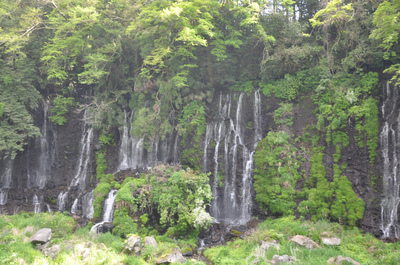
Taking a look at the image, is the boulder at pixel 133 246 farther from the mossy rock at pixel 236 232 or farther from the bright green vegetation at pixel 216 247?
the mossy rock at pixel 236 232

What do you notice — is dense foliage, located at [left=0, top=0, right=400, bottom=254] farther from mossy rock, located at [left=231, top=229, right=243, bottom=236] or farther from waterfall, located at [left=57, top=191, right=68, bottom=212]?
waterfall, located at [left=57, top=191, right=68, bottom=212]

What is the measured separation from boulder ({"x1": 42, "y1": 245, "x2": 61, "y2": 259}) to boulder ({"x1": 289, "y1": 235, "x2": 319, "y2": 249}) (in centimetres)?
848

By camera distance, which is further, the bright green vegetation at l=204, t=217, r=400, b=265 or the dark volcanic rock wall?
the dark volcanic rock wall

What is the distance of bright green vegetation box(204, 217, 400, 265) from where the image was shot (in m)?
8.87

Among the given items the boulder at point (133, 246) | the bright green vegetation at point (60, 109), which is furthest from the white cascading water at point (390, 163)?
the bright green vegetation at point (60, 109)

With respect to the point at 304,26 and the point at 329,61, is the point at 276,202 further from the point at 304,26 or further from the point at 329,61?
the point at 304,26

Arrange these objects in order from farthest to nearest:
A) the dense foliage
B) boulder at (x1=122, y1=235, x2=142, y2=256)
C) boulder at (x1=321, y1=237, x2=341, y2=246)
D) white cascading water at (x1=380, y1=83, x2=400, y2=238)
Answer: the dense foliage < white cascading water at (x1=380, y1=83, x2=400, y2=238) < boulder at (x1=122, y1=235, x2=142, y2=256) < boulder at (x1=321, y1=237, x2=341, y2=246)

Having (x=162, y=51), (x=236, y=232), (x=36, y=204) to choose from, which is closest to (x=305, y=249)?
(x=236, y=232)

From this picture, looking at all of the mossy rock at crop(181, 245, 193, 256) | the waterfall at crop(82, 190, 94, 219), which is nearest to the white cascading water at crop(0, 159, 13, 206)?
the waterfall at crop(82, 190, 94, 219)

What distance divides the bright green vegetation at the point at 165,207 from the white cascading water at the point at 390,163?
7703mm

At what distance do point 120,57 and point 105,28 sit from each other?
2200mm

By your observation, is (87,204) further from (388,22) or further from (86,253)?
(388,22)

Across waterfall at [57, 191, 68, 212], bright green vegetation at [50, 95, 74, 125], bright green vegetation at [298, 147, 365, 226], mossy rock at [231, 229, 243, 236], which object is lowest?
mossy rock at [231, 229, 243, 236]

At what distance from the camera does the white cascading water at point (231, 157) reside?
15031 millimetres
